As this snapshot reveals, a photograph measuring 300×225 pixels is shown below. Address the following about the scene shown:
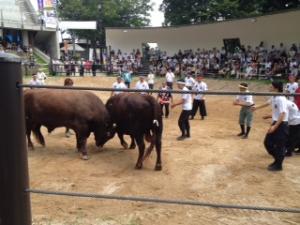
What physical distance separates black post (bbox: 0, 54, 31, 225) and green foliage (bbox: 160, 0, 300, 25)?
93.6ft

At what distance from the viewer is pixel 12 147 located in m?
1.86

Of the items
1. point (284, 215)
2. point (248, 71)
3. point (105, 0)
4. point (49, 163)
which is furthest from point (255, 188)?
point (105, 0)

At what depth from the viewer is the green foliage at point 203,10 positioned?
3169 cm

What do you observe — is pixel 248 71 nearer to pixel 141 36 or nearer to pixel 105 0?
pixel 141 36

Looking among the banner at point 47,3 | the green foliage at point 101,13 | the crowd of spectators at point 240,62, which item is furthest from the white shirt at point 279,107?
the green foliage at point 101,13

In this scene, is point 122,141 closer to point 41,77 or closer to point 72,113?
point 72,113

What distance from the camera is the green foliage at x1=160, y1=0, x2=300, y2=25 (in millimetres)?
A: 31688

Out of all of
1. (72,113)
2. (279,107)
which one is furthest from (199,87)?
(279,107)

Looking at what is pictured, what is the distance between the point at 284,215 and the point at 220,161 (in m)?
2.81

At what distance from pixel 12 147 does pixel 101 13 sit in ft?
149

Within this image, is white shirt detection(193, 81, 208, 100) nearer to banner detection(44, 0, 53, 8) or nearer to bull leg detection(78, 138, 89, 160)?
bull leg detection(78, 138, 89, 160)

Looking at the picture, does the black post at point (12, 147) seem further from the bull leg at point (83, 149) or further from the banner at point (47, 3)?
the banner at point (47, 3)

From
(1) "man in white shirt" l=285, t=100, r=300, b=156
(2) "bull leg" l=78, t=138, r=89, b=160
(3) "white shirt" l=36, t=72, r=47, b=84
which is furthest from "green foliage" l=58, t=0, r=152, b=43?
(1) "man in white shirt" l=285, t=100, r=300, b=156

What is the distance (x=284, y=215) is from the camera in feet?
17.6
